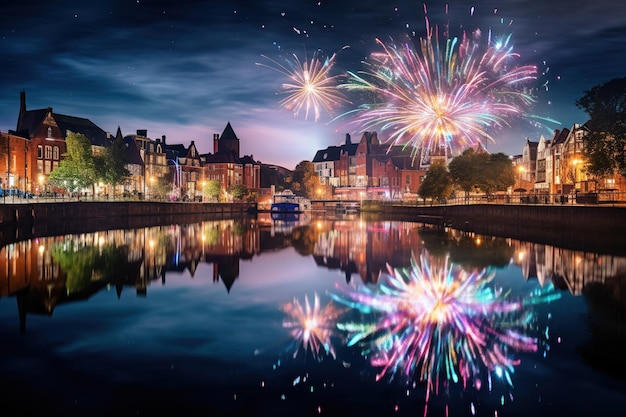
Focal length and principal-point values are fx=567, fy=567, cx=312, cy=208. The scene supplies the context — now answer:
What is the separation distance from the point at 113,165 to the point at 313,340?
82657mm

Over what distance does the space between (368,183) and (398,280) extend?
13140cm

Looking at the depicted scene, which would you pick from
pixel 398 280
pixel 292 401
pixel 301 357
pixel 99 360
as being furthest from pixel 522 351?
pixel 398 280

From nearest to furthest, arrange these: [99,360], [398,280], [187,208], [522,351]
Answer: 1. [99,360]
2. [522,351]
3. [398,280]
4. [187,208]

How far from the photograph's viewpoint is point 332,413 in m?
8.78

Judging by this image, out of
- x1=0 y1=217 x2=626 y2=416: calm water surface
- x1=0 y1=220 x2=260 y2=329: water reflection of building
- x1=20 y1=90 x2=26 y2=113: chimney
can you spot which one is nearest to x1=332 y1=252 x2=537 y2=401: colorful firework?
x1=0 y1=217 x2=626 y2=416: calm water surface

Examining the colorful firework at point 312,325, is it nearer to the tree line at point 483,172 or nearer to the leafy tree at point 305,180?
the tree line at point 483,172

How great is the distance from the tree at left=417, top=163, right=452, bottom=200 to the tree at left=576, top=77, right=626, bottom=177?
50121 millimetres

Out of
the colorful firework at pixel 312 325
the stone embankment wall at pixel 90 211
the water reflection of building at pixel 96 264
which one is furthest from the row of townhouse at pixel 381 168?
the colorful firework at pixel 312 325

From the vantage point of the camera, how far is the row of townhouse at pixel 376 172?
152 metres

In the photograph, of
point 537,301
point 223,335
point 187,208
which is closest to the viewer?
point 223,335

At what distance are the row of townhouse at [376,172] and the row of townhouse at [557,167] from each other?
Answer: 2828 cm

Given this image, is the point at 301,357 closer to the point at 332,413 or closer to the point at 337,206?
the point at 332,413

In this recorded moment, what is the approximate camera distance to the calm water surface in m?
9.33

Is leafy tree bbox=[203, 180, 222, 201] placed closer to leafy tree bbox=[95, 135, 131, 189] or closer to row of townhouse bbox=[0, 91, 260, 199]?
row of townhouse bbox=[0, 91, 260, 199]
